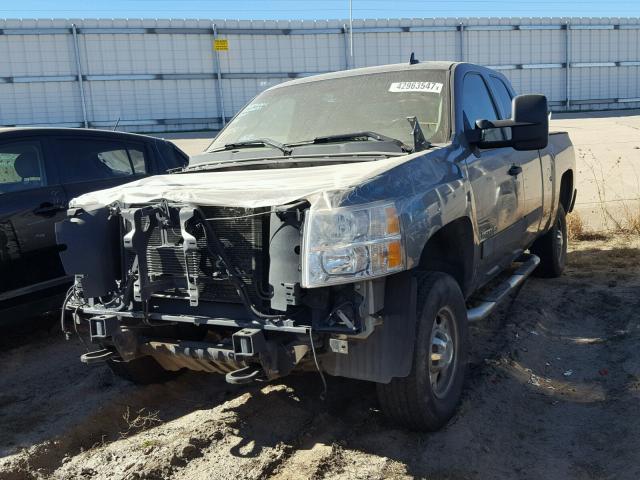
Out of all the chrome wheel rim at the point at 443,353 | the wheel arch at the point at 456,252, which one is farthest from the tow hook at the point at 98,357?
the wheel arch at the point at 456,252

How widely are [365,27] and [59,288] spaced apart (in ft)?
64.2

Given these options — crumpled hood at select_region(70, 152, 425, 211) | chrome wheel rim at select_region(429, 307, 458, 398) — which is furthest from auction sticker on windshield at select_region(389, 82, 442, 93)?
chrome wheel rim at select_region(429, 307, 458, 398)

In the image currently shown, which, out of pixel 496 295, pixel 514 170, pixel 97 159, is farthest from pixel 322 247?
pixel 97 159

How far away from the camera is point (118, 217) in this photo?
11.3ft

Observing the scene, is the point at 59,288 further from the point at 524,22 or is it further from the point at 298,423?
the point at 524,22

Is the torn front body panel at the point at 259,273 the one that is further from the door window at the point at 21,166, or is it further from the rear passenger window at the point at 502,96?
the rear passenger window at the point at 502,96

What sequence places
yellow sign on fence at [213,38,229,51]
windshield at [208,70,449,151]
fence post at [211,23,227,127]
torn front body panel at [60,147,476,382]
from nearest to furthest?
torn front body panel at [60,147,476,382] < windshield at [208,70,449,151] < yellow sign on fence at [213,38,229,51] < fence post at [211,23,227,127]

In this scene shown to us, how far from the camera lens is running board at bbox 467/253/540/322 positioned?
13.2 feet

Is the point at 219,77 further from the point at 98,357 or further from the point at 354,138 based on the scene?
the point at 98,357

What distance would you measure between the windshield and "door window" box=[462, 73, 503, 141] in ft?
0.73

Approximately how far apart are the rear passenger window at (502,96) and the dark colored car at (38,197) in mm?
3551

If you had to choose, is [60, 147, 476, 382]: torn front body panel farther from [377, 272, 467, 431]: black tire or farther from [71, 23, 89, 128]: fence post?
[71, 23, 89, 128]: fence post

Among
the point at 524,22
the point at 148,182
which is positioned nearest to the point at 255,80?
the point at 524,22

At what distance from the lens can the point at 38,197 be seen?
5172 mm
